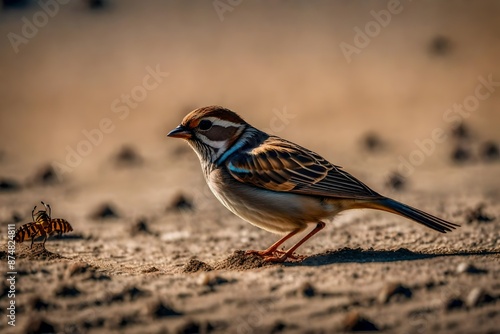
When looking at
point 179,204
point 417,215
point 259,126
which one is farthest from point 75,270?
point 259,126

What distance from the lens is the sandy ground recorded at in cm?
721

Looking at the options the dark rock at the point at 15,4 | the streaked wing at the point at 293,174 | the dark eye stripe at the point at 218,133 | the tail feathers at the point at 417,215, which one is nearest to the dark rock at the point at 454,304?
the tail feathers at the point at 417,215

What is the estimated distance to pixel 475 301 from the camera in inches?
272

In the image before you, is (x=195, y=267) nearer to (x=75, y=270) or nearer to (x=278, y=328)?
(x=75, y=270)

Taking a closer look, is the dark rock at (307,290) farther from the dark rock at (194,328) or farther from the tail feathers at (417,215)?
the tail feathers at (417,215)

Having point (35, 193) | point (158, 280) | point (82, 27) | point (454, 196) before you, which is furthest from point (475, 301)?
point (82, 27)

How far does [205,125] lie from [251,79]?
9838 millimetres

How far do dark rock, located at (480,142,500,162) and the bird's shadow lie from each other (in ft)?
18.6

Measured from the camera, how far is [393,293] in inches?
280

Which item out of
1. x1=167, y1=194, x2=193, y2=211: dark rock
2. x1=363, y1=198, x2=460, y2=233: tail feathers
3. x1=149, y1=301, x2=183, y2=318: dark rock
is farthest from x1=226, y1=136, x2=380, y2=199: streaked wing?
x1=167, y1=194, x2=193, y2=211: dark rock

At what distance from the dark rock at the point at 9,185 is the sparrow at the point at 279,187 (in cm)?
558

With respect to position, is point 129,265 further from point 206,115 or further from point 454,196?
point 454,196

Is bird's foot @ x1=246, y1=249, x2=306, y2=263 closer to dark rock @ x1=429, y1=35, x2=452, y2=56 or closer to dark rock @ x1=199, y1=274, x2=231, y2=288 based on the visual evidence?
dark rock @ x1=199, y1=274, x2=231, y2=288

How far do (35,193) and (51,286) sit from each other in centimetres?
621
